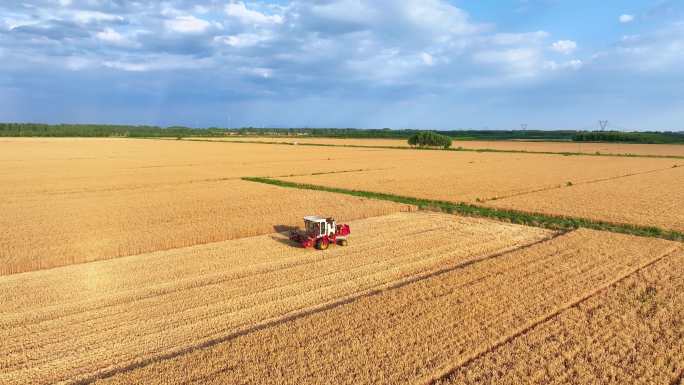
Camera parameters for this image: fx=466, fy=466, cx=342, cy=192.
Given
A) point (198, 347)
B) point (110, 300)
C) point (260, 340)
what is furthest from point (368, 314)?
point (110, 300)

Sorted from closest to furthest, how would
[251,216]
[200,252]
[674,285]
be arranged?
[674,285], [200,252], [251,216]

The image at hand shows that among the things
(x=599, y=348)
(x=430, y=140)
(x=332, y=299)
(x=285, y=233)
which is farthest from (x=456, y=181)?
(x=430, y=140)

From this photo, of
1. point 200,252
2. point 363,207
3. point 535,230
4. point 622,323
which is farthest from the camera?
point 363,207

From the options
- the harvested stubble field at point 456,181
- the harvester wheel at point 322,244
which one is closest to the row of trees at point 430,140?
the harvested stubble field at point 456,181

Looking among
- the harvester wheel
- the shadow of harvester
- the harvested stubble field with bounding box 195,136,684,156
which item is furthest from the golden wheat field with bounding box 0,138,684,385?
the harvested stubble field with bounding box 195,136,684,156

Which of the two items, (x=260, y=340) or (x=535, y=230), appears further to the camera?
(x=535, y=230)

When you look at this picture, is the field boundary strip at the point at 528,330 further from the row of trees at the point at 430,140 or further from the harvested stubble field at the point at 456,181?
the row of trees at the point at 430,140

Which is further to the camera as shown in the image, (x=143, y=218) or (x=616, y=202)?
(x=616, y=202)

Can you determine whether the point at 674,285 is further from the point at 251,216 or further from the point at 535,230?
the point at 251,216

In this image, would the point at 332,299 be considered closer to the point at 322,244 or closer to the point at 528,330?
the point at 528,330
